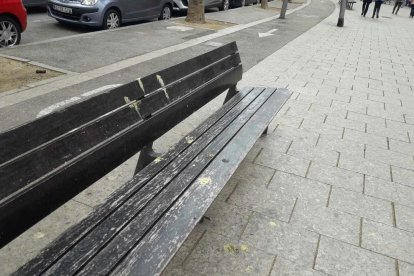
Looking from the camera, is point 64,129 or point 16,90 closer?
point 64,129

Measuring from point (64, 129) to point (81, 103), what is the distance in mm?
208

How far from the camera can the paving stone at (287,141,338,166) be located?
3.85 m

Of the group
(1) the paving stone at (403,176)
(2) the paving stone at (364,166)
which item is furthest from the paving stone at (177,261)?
(1) the paving stone at (403,176)

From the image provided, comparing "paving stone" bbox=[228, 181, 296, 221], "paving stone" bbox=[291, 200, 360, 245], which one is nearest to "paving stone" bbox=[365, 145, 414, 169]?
"paving stone" bbox=[291, 200, 360, 245]

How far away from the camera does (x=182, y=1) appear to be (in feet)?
46.9

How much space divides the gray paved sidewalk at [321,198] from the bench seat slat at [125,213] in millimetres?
478

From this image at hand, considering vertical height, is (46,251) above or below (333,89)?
above

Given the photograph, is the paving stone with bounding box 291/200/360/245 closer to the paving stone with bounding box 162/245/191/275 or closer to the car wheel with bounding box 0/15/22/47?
the paving stone with bounding box 162/245/191/275

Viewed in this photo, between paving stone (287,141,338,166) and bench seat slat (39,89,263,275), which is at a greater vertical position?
bench seat slat (39,89,263,275)

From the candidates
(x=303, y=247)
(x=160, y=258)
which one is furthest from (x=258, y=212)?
(x=160, y=258)

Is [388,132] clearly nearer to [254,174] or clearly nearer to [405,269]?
[254,174]

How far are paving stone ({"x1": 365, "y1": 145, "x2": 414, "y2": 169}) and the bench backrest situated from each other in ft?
6.80

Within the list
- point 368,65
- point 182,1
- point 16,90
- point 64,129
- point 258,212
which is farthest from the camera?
point 182,1

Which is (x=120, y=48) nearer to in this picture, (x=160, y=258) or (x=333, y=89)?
(x=333, y=89)
